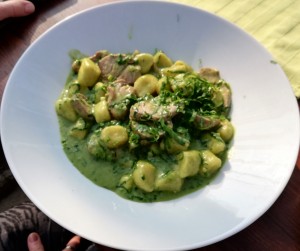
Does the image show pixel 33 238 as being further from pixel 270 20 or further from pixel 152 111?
pixel 270 20

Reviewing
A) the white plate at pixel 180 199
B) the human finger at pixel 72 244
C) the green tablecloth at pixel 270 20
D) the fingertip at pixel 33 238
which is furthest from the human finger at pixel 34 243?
the green tablecloth at pixel 270 20

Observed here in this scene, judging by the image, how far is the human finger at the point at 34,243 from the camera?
144 cm

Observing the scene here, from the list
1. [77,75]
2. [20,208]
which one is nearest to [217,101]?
[77,75]

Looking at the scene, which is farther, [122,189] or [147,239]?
[122,189]

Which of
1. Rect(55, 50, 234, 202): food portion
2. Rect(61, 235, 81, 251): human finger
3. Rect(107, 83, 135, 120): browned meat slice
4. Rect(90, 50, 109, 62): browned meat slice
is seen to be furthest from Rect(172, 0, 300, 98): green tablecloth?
Rect(61, 235, 81, 251): human finger

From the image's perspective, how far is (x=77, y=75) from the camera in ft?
5.16

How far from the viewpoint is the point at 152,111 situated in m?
1.40

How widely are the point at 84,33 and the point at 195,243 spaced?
0.95m

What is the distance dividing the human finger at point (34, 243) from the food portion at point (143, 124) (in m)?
0.34

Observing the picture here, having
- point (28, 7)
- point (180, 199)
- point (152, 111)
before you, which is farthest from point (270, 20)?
point (28, 7)

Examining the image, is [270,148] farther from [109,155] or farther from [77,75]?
[77,75]

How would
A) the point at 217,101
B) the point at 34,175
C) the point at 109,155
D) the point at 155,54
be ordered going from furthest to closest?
the point at 155,54, the point at 217,101, the point at 109,155, the point at 34,175

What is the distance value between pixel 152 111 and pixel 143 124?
0.06 m

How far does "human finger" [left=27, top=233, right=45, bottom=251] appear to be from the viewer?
144 centimetres
